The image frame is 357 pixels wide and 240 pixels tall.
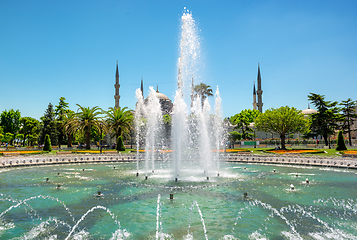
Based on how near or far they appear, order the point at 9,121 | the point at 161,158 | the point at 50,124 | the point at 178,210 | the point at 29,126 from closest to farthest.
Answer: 1. the point at 178,210
2. the point at 161,158
3. the point at 50,124
4. the point at 9,121
5. the point at 29,126

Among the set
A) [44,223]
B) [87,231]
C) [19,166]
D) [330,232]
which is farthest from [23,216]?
[19,166]

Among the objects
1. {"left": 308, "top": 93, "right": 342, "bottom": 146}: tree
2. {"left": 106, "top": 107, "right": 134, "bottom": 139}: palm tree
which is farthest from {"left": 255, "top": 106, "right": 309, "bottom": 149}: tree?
{"left": 106, "top": 107, "right": 134, "bottom": 139}: palm tree

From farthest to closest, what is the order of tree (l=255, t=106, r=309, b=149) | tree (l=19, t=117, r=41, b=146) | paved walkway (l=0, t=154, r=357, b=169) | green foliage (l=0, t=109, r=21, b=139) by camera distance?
tree (l=19, t=117, r=41, b=146), green foliage (l=0, t=109, r=21, b=139), tree (l=255, t=106, r=309, b=149), paved walkway (l=0, t=154, r=357, b=169)

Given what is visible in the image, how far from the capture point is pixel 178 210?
8.43 meters

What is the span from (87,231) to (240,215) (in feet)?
14.0

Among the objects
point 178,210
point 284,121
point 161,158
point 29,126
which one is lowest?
point 178,210

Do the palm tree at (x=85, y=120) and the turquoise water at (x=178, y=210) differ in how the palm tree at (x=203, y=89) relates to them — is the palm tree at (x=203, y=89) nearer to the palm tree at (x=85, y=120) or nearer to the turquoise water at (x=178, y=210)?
the palm tree at (x=85, y=120)

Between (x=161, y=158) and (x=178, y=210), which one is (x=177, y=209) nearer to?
(x=178, y=210)

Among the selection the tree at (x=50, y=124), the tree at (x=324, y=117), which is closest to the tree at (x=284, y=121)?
the tree at (x=324, y=117)

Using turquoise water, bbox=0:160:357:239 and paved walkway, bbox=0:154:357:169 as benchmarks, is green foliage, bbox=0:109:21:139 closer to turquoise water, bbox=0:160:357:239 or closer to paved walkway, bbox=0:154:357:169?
paved walkway, bbox=0:154:357:169

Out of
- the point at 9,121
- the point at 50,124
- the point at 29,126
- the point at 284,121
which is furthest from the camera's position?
the point at 29,126

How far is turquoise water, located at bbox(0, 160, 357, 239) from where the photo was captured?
21.4 feet

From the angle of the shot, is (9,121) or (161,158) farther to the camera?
(9,121)

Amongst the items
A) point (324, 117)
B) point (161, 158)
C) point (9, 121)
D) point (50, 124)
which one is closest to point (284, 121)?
point (324, 117)
